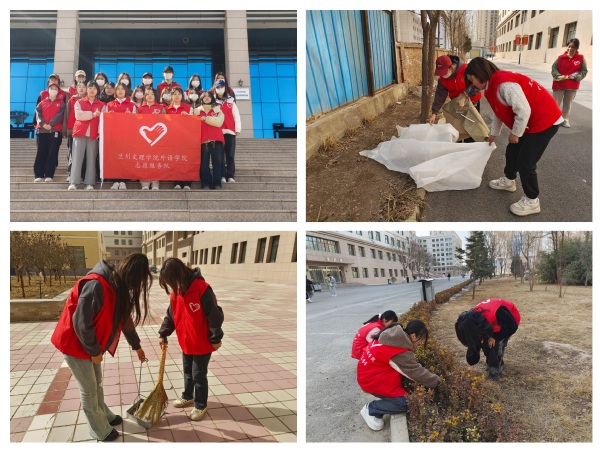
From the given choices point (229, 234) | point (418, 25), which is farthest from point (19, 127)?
point (418, 25)

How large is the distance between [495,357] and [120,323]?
3.05 m

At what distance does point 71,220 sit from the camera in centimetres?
548

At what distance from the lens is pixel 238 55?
12.6 meters

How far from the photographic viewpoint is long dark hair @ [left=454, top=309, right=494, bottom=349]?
383 centimetres

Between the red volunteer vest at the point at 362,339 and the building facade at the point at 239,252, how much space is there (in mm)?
7207

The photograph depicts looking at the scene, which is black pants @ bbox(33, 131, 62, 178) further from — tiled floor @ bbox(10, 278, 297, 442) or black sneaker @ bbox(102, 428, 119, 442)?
black sneaker @ bbox(102, 428, 119, 442)

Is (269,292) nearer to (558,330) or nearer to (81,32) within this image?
(558,330)

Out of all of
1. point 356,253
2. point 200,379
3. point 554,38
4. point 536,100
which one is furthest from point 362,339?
point 554,38

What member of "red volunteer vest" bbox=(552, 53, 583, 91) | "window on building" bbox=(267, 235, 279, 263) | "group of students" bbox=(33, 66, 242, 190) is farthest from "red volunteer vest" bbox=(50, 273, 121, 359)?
"window on building" bbox=(267, 235, 279, 263)

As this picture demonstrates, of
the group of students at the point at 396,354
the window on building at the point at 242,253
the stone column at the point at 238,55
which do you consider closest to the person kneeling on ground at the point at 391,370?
the group of students at the point at 396,354

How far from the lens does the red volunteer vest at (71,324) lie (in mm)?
2834

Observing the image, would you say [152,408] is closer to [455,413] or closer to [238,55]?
[455,413]

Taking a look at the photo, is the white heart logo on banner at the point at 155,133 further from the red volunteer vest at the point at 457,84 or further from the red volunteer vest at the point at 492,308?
the red volunteer vest at the point at 492,308

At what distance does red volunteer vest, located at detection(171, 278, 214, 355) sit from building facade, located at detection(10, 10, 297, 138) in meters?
9.42
